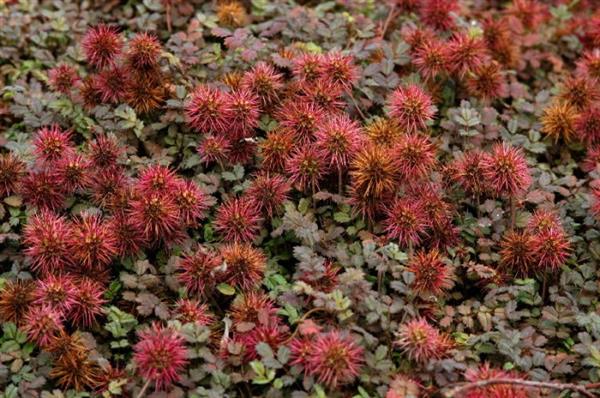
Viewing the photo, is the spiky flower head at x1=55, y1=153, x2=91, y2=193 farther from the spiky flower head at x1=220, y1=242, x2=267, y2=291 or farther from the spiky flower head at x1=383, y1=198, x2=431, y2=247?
the spiky flower head at x1=383, y1=198, x2=431, y2=247

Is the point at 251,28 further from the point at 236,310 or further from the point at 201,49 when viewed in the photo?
the point at 236,310

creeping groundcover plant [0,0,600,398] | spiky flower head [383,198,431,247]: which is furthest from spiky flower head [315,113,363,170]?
spiky flower head [383,198,431,247]

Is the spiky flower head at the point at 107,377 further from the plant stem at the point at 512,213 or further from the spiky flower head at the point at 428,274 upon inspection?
the plant stem at the point at 512,213

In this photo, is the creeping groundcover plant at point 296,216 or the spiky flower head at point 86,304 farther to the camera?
the spiky flower head at point 86,304

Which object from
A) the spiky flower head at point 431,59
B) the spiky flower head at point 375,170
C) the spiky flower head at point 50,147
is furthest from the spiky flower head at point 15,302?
the spiky flower head at point 431,59

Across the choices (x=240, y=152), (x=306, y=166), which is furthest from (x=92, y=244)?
(x=306, y=166)

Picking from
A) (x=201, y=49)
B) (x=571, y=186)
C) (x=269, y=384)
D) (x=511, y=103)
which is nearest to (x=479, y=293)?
(x=571, y=186)
